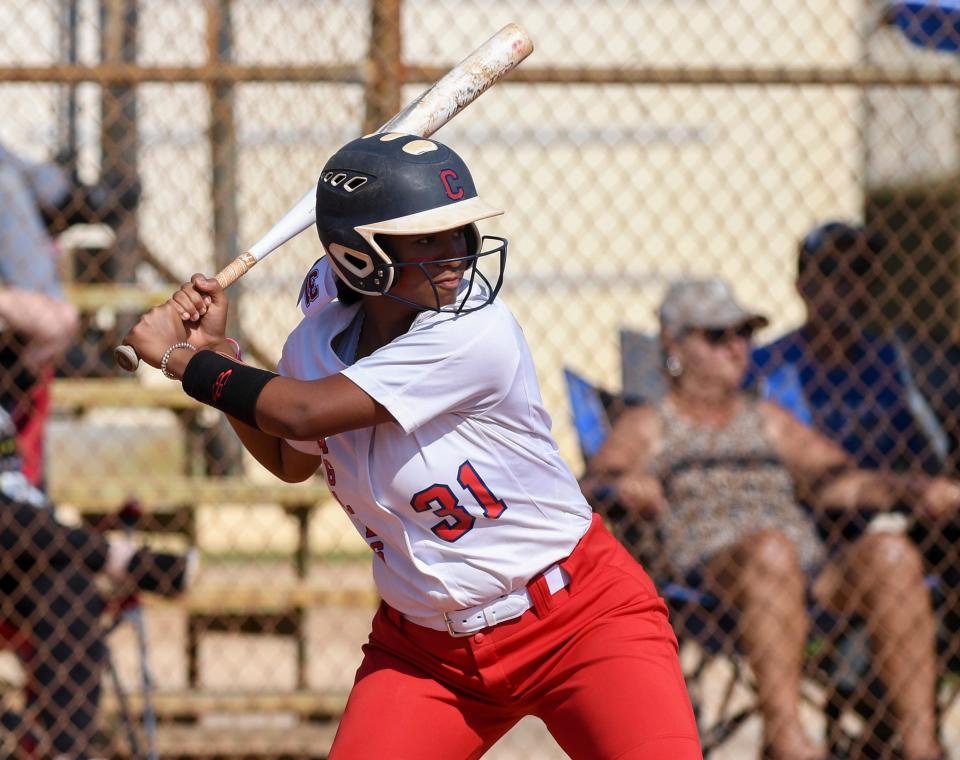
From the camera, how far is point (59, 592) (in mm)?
3871

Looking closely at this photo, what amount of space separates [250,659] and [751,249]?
11.8ft

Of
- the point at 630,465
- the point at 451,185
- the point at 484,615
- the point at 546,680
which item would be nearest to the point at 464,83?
the point at 451,185

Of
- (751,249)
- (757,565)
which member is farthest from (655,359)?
(751,249)

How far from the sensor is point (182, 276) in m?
6.52

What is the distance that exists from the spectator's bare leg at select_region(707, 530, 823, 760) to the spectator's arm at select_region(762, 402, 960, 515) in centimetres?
32

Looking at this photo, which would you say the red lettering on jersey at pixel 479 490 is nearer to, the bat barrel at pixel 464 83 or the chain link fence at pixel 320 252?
the bat barrel at pixel 464 83

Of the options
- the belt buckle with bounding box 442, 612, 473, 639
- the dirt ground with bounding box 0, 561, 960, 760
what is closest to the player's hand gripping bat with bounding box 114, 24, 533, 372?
the belt buckle with bounding box 442, 612, 473, 639

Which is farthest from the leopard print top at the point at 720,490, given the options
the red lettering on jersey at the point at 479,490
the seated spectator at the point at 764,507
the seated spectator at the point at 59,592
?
the red lettering on jersey at the point at 479,490

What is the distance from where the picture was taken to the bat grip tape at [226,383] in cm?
227

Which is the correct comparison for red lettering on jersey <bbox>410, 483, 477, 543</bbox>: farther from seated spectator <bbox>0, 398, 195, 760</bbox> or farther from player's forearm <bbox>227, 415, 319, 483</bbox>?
seated spectator <bbox>0, 398, 195, 760</bbox>

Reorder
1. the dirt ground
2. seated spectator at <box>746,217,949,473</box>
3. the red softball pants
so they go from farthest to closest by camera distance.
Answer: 1. the dirt ground
2. seated spectator at <box>746,217,949,473</box>
3. the red softball pants

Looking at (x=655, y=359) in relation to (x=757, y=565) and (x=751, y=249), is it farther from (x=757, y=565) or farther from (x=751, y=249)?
(x=751, y=249)

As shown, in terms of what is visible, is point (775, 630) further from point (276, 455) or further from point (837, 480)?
point (276, 455)

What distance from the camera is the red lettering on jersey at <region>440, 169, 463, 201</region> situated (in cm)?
227
